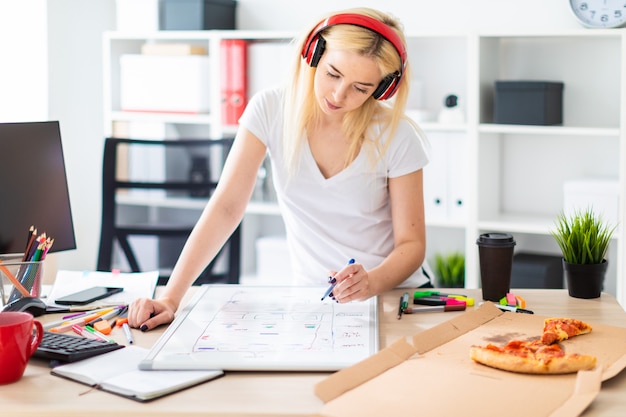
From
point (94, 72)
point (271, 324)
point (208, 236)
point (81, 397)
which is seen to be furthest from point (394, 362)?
point (94, 72)

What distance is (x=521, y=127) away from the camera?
10.5 ft

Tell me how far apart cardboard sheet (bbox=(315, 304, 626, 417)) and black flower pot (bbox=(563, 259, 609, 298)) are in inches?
12.3

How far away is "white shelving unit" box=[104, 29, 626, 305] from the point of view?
10.6ft

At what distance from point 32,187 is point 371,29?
800mm

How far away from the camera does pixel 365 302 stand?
171 centimetres

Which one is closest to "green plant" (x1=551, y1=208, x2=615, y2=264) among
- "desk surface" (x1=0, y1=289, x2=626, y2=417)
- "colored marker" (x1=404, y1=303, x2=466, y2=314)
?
"colored marker" (x1=404, y1=303, x2=466, y2=314)

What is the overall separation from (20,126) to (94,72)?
2.32 meters

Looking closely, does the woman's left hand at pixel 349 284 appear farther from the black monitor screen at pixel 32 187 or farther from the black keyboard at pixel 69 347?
the black monitor screen at pixel 32 187

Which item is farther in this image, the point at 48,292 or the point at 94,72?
the point at 94,72

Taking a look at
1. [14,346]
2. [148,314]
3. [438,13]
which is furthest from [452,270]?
[14,346]

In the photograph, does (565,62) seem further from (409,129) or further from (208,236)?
(208,236)

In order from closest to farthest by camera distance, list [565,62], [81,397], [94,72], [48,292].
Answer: [81,397], [48,292], [565,62], [94,72]

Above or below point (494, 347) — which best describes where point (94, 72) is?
above

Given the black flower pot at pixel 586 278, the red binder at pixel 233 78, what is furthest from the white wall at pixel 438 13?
the black flower pot at pixel 586 278
